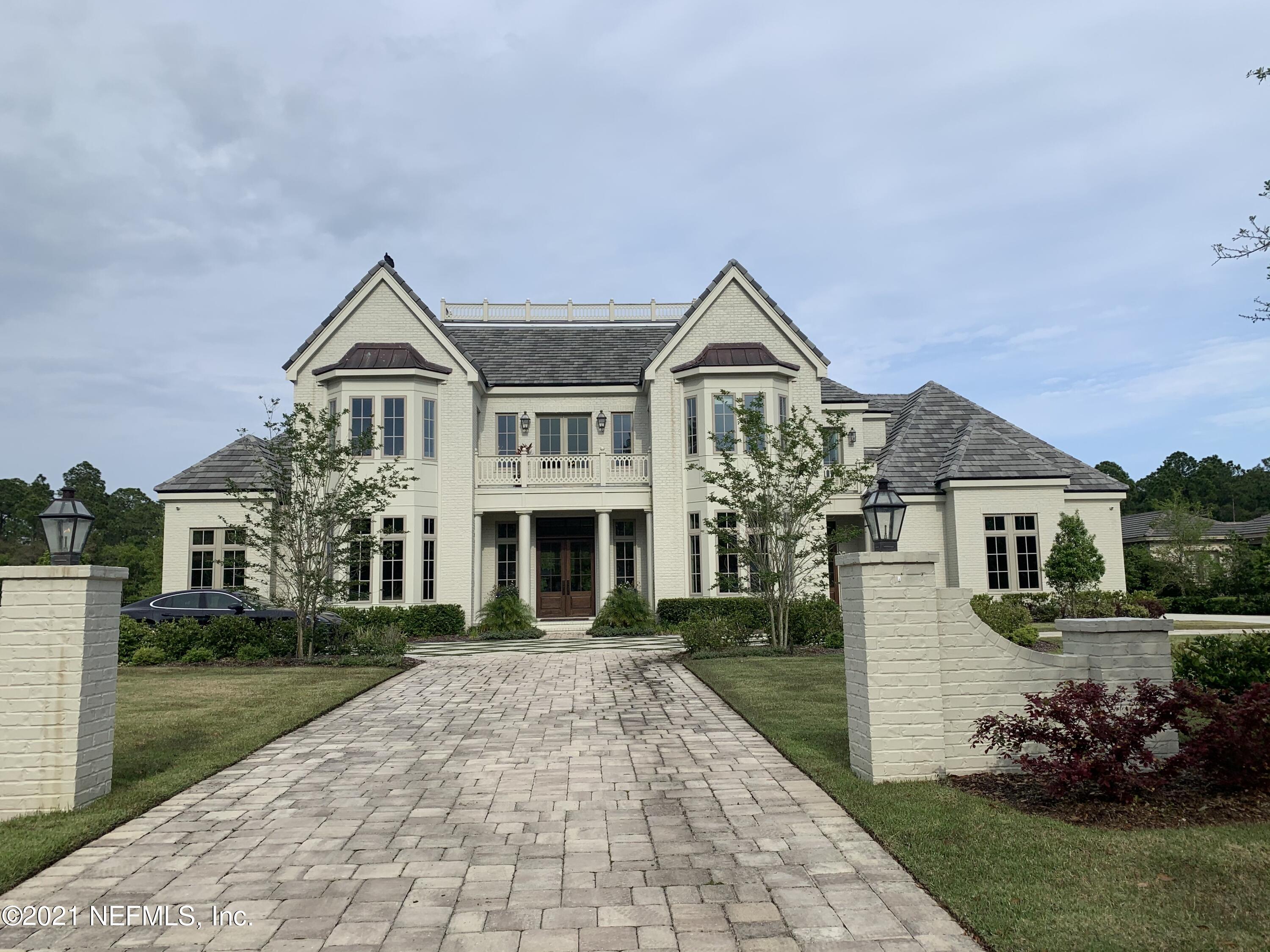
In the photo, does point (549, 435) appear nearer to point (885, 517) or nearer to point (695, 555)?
point (695, 555)

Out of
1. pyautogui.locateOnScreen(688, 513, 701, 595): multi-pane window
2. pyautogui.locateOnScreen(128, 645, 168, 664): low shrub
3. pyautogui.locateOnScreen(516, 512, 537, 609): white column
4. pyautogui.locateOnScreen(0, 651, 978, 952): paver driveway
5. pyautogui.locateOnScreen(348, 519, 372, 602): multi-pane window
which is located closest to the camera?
pyautogui.locateOnScreen(0, 651, 978, 952): paver driveway

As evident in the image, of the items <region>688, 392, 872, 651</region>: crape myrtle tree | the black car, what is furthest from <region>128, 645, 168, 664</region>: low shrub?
<region>688, 392, 872, 651</region>: crape myrtle tree

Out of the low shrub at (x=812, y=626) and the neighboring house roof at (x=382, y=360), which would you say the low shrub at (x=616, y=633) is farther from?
the neighboring house roof at (x=382, y=360)

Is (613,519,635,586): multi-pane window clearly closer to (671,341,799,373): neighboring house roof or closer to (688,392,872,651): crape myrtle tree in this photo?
(671,341,799,373): neighboring house roof

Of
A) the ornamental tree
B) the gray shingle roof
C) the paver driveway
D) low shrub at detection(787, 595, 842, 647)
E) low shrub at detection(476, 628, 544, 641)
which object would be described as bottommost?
the paver driveway

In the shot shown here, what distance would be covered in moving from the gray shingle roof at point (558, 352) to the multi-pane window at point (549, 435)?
1.20m

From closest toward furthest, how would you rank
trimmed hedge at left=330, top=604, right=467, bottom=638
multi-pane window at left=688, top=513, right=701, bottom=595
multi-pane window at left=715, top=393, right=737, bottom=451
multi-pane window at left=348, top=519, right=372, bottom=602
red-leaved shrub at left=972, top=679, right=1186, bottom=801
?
red-leaved shrub at left=972, top=679, right=1186, bottom=801, multi-pane window at left=348, top=519, right=372, bottom=602, trimmed hedge at left=330, top=604, right=467, bottom=638, multi-pane window at left=715, top=393, right=737, bottom=451, multi-pane window at left=688, top=513, right=701, bottom=595

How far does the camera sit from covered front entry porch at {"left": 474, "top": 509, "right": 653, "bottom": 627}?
24141 millimetres

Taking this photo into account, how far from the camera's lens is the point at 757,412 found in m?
17.9

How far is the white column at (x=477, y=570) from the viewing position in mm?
22547

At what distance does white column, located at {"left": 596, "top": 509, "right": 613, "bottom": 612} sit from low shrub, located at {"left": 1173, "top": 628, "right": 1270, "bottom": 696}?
14.8 m

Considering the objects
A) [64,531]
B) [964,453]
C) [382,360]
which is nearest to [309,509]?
[382,360]

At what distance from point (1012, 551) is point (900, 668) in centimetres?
1849

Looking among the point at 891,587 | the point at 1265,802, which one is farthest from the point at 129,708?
the point at 1265,802
